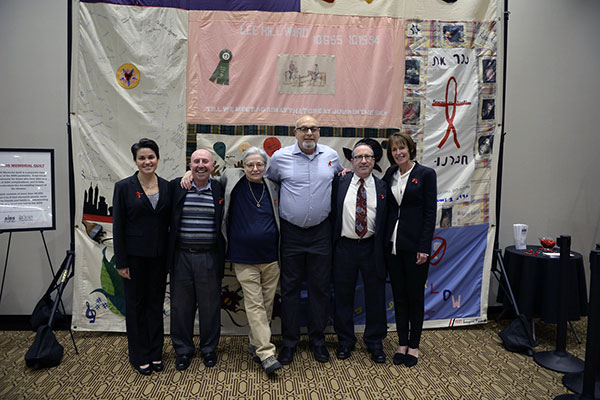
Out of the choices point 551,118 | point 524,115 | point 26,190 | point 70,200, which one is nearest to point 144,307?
point 70,200

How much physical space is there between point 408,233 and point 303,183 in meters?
0.80

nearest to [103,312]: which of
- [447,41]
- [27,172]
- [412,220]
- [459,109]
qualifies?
[27,172]

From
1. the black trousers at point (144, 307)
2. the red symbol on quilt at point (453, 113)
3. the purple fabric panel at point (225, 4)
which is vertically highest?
the purple fabric panel at point (225, 4)

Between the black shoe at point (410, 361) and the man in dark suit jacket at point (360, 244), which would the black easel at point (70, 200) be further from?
the black shoe at point (410, 361)

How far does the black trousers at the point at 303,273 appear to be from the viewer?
277cm

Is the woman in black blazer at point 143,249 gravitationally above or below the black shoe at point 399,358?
above

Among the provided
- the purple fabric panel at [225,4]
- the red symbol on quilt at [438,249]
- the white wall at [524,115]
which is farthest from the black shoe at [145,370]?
the purple fabric panel at [225,4]

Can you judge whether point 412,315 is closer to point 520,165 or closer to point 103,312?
point 520,165

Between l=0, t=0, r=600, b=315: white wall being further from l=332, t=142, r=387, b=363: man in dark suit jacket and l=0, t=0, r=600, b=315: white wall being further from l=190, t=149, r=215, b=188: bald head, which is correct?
l=332, t=142, r=387, b=363: man in dark suit jacket

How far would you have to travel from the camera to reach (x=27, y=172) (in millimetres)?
2955

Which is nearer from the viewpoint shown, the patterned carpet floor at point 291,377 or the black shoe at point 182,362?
the patterned carpet floor at point 291,377

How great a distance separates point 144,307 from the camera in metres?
2.66

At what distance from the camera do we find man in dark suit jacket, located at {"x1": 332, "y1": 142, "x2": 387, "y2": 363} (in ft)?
9.00

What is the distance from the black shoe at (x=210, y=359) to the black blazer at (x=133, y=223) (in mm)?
818
